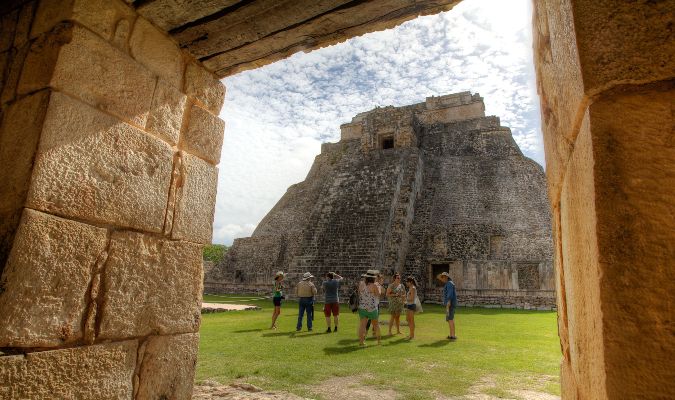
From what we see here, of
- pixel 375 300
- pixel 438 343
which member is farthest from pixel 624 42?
pixel 438 343

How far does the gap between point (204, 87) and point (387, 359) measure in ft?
14.9

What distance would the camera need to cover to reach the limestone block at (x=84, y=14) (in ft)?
6.49

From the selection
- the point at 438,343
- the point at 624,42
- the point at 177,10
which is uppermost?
the point at 177,10

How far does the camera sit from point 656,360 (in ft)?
3.21

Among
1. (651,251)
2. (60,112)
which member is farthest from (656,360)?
(60,112)

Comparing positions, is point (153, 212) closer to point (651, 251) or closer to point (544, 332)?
point (651, 251)

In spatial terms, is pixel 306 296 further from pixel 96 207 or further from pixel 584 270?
pixel 584 270

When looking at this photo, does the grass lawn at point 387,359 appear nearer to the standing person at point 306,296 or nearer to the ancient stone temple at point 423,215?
the standing person at point 306,296

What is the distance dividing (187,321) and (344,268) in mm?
14634

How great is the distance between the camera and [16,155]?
1.86m

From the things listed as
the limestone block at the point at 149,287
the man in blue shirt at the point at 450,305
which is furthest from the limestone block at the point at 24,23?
the man in blue shirt at the point at 450,305

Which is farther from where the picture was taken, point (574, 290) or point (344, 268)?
point (344, 268)

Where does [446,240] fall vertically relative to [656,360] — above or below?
above

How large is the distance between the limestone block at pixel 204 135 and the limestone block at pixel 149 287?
0.62 meters
